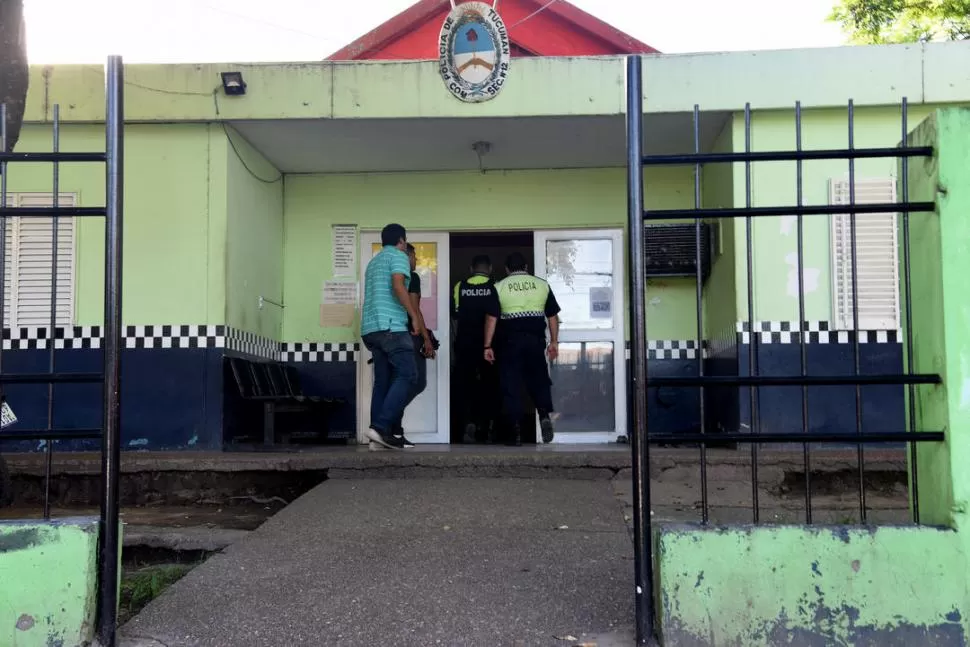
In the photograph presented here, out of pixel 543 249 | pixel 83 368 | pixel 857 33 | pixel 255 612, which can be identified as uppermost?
pixel 857 33

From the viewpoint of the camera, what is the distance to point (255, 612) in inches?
124

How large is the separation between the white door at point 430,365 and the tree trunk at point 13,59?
384 cm

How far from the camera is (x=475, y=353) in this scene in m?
7.92

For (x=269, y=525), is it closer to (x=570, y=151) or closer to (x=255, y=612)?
(x=255, y=612)

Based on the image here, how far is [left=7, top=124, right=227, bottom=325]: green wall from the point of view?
6949 mm

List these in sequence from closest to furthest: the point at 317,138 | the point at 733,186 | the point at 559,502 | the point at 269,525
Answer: the point at 269,525, the point at 559,502, the point at 733,186, the point at 317,138

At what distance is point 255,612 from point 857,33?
14.5 meters

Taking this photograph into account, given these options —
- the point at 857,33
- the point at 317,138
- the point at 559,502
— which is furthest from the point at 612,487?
the point at 857,33

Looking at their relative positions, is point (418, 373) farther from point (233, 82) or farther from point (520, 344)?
point (233, 82)

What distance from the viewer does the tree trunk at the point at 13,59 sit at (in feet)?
15.6

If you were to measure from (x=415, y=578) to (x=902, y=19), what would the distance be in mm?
14012

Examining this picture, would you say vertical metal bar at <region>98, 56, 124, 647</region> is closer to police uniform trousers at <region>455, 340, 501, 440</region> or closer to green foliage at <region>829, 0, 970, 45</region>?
police uniform trousers at <region>455, 340, 501, 440</region>

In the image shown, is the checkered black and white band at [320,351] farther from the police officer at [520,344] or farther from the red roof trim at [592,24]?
the red roof trim at [592,24]

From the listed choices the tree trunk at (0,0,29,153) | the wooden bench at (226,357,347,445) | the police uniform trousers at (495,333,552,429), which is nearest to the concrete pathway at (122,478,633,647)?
the police uniform trousers at (495,333,552,429)
